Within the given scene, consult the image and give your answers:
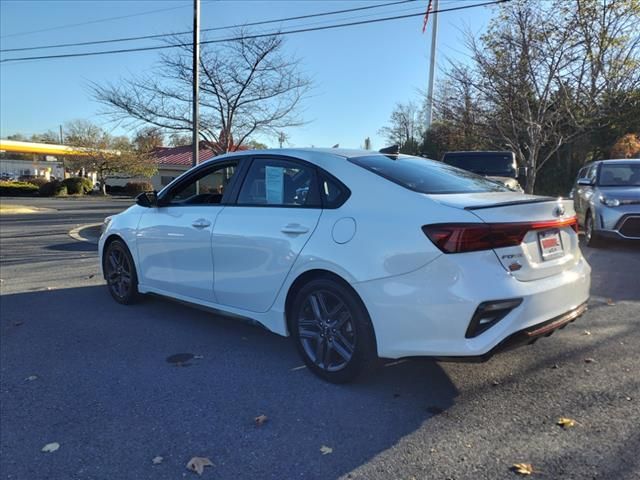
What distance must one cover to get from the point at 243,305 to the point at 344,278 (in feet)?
3.84

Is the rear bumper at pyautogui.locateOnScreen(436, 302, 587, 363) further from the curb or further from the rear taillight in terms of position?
the curb

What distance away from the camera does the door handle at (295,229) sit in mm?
3705

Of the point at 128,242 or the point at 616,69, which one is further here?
the point at 616,69

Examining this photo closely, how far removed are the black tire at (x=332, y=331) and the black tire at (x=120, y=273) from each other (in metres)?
2.49

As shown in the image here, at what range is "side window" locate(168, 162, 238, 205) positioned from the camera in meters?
4.66

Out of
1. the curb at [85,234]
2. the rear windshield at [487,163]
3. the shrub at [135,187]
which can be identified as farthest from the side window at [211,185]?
the shrub at [135,187]

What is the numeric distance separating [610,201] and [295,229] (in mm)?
7159

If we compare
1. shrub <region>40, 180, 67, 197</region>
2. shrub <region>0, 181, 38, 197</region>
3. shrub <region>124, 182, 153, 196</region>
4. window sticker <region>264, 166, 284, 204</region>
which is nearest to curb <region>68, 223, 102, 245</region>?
window sticker <region>264, 166, 284, 204</region>

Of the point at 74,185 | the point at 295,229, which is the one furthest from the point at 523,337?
the point at 74,185

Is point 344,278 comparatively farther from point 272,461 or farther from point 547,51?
point 547,51

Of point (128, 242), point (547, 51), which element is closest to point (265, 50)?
point (547, 51)

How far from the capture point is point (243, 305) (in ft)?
13.9

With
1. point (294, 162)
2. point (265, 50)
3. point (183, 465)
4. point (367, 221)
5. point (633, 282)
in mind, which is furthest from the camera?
point (265, 50)

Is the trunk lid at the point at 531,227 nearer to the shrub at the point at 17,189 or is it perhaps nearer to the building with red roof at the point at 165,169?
the shrub at the point at 17,189
